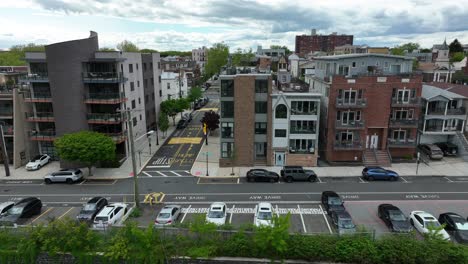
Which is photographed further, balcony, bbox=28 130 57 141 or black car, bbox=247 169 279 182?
balcony, bbox=28 130 57 141

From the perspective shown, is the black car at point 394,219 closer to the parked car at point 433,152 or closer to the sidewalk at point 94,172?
the parked car at point 433,152

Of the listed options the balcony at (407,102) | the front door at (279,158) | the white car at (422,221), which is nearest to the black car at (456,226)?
the white car at (422,221)

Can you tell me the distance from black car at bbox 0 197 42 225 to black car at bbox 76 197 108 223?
5.03 meters

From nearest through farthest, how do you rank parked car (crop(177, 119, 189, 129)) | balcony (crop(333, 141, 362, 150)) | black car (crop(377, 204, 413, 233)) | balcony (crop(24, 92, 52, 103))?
black car (crop(377, 204, 413, 233)) < balcony (crop(333, 141, 362, 150)) < balcony (crop(24, 92, 52, 103)) < parked car (crop(177, 119, 189, 129))

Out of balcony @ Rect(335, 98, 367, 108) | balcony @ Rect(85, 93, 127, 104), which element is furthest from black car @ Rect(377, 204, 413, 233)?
balcony @ Rect(85, 93, 127, 104)

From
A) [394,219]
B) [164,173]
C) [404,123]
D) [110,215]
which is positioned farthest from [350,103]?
[110,215]

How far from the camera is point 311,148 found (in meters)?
40.2

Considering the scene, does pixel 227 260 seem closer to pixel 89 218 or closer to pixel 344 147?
pixel 89 218

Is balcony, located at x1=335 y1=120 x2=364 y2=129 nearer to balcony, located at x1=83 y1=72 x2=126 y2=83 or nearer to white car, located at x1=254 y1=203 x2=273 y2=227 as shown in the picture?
white car, located at x1=254 y1=203 x2=273 y2=227

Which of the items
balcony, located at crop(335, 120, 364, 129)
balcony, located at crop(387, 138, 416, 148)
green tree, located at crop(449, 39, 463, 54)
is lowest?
balcony, located at crop(387, 138, 416, 148)

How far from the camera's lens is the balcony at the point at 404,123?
4138 centimetres

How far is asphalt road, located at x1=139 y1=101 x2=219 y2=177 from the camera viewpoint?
39531mm

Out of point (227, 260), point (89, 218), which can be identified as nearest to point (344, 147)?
point (227, 260)

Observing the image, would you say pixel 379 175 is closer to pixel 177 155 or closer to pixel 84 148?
pixel 177 155
